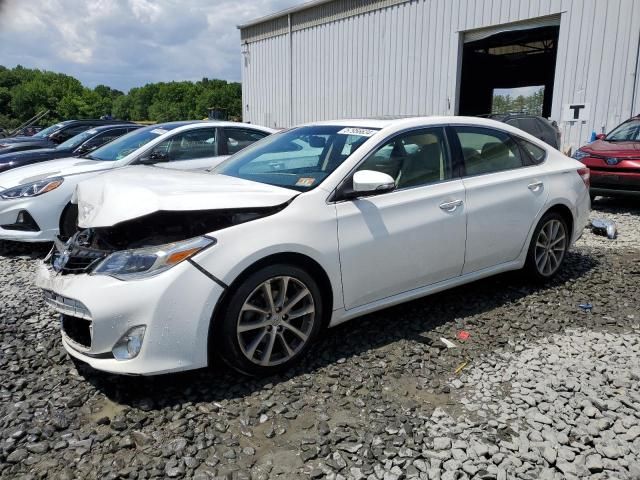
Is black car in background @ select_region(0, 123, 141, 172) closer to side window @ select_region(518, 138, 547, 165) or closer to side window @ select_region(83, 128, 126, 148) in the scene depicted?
side window @ select_region(83, 128, 126, 148)

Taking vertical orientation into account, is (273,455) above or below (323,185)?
below

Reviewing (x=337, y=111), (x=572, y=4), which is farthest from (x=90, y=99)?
(x=572, y=4)

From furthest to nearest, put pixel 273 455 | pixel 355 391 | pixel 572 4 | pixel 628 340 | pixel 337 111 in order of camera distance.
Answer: pixel 337 111 < pixel 572 4 < pixel 628 340 < pixel 355 391 < pixel 273 455

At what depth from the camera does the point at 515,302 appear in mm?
4488

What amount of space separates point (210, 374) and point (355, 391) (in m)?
0.90

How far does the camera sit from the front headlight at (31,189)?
5777 millimetres

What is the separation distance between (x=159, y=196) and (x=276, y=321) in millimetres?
1003

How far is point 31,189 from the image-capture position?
19.0 feet

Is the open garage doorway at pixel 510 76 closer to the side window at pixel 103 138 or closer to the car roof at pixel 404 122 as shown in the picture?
the side window at pixel 103 138

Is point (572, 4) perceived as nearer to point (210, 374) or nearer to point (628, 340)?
point (628, 340)

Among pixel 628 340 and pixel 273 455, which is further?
pixel 628 340

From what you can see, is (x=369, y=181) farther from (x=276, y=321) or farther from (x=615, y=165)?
(x=615, y=165)

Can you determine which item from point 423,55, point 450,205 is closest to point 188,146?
point 450,205

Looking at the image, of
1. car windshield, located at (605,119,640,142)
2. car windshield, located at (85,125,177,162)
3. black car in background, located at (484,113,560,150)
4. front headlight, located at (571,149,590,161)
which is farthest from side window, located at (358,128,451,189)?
black car in background, located at (484,113,560,150)
